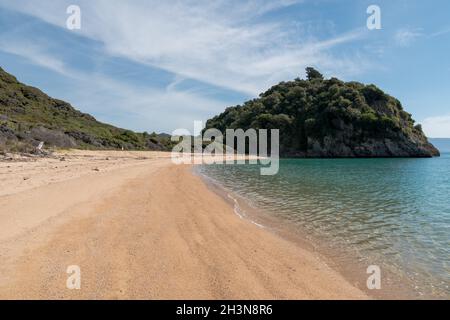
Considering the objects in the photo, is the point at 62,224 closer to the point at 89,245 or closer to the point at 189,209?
the point at 89,245

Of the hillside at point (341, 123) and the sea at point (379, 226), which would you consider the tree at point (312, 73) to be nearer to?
the hillside at point (341, 123)

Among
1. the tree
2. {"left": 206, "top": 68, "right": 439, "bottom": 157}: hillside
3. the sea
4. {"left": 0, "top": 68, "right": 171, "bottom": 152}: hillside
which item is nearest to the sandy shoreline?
the sea

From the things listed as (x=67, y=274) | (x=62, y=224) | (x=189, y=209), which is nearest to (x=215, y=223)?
(x=189, y=209)

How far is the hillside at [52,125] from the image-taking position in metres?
40.3

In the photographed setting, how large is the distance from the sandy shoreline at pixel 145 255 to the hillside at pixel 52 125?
28.0 m

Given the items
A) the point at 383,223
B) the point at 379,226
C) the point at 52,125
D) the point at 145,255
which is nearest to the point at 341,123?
the point at 52,125

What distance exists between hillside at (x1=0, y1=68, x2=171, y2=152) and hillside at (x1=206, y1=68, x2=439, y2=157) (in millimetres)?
44075

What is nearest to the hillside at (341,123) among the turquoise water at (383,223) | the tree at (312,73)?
the tree at (312,73)

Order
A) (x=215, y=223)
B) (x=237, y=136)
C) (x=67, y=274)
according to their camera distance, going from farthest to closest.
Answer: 1. (x=237, y=136)
2. (x=215, y=223)
3. (x=67, y=274)

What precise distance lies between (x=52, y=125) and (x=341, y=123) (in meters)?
76.6

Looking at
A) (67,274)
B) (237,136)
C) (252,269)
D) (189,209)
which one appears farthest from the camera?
(237,136)

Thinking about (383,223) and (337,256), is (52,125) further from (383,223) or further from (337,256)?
(337,256)
